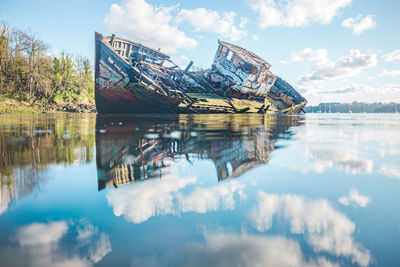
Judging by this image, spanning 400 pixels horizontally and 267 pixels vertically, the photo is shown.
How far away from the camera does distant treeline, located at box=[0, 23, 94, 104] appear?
101 ft

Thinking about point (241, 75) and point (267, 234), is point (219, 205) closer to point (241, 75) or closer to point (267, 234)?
point (267, 234)

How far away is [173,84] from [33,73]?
2406 cm

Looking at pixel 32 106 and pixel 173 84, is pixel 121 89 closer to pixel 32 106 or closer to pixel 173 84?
pixel 173 84

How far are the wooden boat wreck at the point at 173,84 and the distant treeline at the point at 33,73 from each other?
57.2 ft

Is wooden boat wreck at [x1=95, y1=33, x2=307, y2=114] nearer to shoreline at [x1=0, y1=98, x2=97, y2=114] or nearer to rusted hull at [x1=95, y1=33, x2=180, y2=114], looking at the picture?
rusted hull at [x1=95, y1=33, x2=180, y2=114]

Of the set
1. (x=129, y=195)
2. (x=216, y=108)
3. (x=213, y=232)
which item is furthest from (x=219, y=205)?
(x=216, y=108)

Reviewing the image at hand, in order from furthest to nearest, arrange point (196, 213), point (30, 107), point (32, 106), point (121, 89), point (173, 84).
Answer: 1. point (32, 106)
2. point (30, 107)
3. point (173, 84)
4. point (121, 89)
5. point (196, 213)

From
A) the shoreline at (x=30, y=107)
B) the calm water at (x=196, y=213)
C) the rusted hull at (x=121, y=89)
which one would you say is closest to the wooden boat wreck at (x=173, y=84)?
the rusted hull at (x=121, y=89)

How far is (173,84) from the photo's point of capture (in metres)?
23.9

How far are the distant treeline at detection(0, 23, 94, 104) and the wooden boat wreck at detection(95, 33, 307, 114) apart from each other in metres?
17.4

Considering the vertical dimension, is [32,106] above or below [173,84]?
below

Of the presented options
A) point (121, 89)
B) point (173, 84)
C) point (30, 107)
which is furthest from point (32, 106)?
point (173, 84)

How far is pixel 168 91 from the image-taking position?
1995 centimetres

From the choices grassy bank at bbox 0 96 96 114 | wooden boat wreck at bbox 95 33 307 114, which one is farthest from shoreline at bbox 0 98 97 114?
wooden boat wreck at bbox 95 33 307 114
